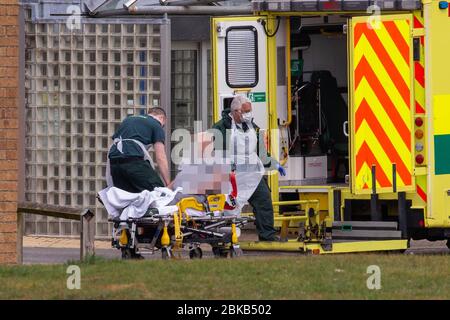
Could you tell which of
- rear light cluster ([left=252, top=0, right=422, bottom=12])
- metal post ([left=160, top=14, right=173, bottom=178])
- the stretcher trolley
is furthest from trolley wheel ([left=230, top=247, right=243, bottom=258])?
metal post ([left=160, top=14, right=173, bottom=178])

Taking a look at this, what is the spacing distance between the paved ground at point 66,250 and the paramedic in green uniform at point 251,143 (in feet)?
1.46

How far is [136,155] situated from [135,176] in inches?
8.4

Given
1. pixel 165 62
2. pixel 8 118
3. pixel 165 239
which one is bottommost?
pixel 165 239

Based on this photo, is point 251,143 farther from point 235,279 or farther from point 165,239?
point 235,279

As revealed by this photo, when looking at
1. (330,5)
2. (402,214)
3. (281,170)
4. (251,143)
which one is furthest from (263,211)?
(330,5)

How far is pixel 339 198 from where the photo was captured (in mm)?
15500

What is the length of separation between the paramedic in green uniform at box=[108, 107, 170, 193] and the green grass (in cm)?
223

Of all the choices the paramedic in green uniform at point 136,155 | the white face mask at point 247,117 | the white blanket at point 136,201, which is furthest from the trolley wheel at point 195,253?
the white face mask at point 247,117

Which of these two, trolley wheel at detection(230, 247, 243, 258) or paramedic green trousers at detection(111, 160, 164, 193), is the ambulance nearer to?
trolley wheel at detection(230, 247, 243, 258)

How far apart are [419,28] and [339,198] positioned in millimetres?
2010

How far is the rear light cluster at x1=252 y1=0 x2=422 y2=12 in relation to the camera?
48.4 ft

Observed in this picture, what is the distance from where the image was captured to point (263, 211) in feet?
50.1
